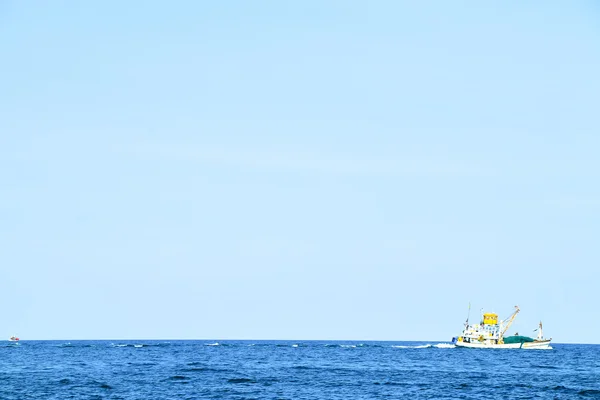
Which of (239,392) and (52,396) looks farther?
(239,392)

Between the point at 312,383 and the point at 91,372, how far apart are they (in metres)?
34.5

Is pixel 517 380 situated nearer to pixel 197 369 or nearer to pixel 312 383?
pixel 312 383

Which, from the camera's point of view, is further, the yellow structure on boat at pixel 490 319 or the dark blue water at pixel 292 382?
the yellow structure on boat at pixel 490 319

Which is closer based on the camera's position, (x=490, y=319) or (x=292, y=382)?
(x=292, y=382)

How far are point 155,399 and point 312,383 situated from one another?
24.2 m

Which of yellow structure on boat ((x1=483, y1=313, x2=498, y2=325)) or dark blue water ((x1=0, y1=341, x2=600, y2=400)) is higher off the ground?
yellow structure on boat ((x1=483, y1=313, x2=498, y2=325))

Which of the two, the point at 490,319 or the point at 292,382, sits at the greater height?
the point at 490,319

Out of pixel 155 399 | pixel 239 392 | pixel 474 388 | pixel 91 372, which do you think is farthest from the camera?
pixel 91 372

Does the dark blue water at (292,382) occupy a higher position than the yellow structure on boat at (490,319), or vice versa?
the yellow structure on boat at (490,319)

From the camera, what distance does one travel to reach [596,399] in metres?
74.9

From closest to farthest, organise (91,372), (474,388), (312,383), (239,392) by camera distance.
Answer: (239,392)
(474,388)
(312,383)
(91,372)

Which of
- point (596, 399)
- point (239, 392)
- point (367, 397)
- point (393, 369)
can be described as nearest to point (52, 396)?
point (239, 392)

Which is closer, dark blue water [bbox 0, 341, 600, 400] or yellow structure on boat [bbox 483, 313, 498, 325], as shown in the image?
dark blue water [bbox 0, 341, 600, 400]

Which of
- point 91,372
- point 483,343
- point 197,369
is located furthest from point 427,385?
point 483,343
